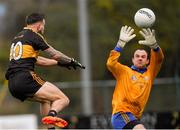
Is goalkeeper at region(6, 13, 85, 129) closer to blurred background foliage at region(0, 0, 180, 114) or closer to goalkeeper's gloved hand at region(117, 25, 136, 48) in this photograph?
goalkeeper's gloved hand at region(117, 25, 136, 48)

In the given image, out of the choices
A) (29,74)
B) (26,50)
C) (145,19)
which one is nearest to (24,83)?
(29,74)

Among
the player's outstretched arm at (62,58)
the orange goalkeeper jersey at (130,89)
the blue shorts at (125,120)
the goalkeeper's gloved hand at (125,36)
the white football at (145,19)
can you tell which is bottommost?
the blue shorts at (125,120)

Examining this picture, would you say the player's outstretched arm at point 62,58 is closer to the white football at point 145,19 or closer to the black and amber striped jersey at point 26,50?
the black and amber striped jersey at point 26,50

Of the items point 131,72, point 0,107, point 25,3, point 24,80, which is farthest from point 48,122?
point 25,3

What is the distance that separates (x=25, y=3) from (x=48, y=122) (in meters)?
28.8

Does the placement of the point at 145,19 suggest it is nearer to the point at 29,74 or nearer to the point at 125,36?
the point at 125,36

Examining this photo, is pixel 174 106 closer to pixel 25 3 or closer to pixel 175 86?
pixel 175 86

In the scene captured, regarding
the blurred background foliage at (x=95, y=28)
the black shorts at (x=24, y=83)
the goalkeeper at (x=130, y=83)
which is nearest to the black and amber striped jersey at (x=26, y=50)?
the black shorts at (x=24, y=83)

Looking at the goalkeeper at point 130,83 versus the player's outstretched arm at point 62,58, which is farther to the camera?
the goalkeeper at point 130,83

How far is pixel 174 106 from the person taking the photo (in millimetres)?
28203

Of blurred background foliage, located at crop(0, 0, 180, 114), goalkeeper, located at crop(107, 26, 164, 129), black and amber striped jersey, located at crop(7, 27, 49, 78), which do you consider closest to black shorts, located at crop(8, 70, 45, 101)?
black and amber striped jersey, located at crop(7, 27, 49, 78)

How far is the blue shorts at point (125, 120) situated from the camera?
43.7ft

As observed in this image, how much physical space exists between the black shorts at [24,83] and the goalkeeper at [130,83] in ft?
4.33

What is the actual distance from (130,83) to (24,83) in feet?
6.24
